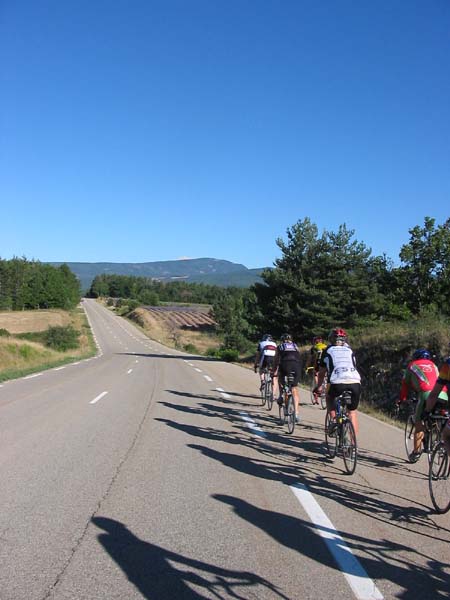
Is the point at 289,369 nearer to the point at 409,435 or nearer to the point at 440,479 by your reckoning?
the point at 409,435

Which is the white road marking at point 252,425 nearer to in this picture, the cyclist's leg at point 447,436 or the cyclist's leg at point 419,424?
the cyclist's leg at point 419,424

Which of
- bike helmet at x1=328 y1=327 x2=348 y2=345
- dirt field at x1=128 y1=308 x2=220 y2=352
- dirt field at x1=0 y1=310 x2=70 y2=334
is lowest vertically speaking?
dirt field at x1=0 y1=310 x2=70 y2=334

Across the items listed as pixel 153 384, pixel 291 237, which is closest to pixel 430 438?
pixel 153 384

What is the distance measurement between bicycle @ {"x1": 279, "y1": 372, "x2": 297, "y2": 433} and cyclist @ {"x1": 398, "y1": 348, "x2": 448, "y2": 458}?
2554 mm

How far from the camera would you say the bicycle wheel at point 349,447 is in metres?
6.77

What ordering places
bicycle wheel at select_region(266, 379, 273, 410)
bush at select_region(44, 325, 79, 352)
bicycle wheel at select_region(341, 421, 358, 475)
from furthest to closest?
bush at select_region(44, 325, 79, 352)
bicycle wheel at select_region(266, 379, 273, 410)
bicycle wheel at select_region(341, 421, 358, 475)

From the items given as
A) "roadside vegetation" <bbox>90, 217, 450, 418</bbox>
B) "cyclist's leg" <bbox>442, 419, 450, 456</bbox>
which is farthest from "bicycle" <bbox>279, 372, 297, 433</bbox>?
"roadside vegetation" <bbox>90, 217, 450, 418</bbox>

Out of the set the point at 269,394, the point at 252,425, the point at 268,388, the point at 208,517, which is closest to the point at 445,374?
the point at 208,517

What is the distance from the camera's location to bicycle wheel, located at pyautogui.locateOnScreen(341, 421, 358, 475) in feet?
22.2

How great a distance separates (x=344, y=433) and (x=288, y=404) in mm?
2843

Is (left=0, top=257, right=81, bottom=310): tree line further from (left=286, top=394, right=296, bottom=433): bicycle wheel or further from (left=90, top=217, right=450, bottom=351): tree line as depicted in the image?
(left=286, top=394, right=296, bottom=433): bicycle wheel

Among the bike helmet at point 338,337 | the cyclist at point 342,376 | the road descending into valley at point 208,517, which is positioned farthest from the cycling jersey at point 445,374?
the bike helmet at point 338,337

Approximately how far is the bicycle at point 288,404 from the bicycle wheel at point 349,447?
2.45m

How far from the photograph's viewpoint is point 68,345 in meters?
56.3
